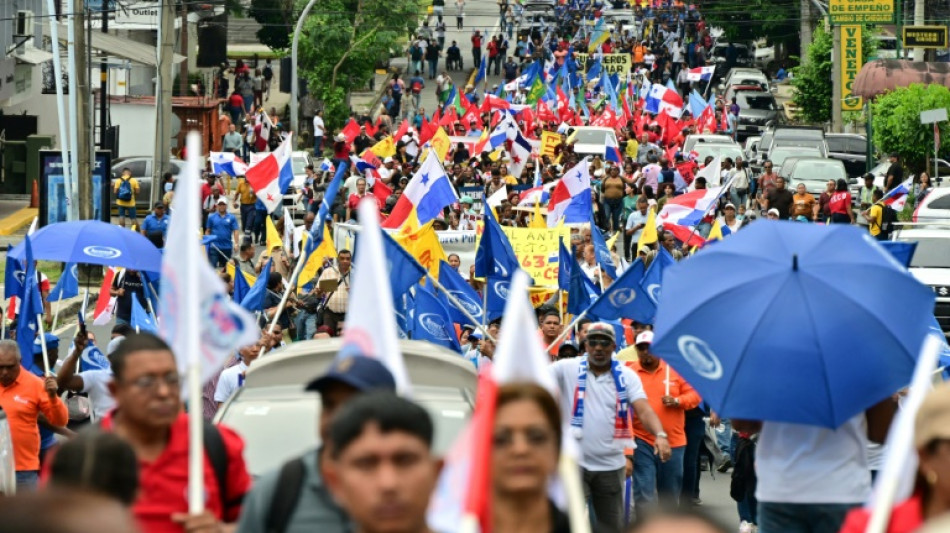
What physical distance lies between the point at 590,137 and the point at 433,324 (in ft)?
91.1

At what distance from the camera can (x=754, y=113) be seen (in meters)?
52.7

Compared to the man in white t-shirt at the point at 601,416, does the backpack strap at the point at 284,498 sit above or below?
above

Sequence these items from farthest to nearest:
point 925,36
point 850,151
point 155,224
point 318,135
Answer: point 318,135, point 925,36, point 850,151, point 155,224

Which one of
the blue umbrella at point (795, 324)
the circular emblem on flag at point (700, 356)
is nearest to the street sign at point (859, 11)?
the blue umbrella at point (795, 324)

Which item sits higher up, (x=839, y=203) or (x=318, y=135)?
(x=839, y=203)

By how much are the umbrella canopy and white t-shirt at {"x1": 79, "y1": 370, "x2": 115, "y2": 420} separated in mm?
Result: 1745

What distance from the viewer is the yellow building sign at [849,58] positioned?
46562 mm

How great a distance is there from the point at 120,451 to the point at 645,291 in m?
8.35

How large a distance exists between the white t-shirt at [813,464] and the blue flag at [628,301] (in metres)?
5.85

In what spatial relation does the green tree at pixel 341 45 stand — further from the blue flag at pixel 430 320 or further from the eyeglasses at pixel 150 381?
the eyeglasses at pixel 150 381

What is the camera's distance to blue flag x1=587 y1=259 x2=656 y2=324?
1327cm

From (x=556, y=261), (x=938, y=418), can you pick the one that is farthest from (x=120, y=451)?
(x=556, y=261)

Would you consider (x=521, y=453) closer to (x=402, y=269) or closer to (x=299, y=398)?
(x=299, y=398)

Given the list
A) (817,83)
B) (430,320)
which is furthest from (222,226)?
(817,83)
